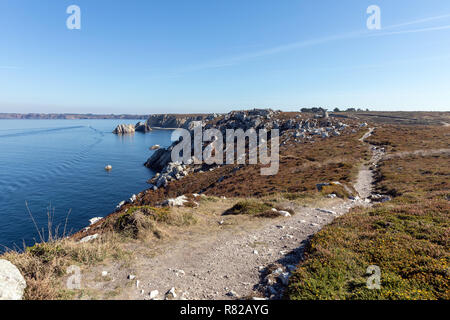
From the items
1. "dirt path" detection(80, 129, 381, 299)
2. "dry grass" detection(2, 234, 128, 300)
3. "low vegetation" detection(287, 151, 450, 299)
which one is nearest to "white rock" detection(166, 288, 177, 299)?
"dirt path" detection(80, 129, 381, 299)

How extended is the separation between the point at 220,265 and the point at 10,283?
21.8ft

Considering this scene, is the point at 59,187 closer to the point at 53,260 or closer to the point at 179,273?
the point at 53,260

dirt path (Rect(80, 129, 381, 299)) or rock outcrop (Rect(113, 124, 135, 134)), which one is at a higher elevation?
rock outcrop (Rect(113, 124, 135, 134))

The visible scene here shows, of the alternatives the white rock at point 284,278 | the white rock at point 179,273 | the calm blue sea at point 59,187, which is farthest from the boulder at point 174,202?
the calm blue sea at point 59,187

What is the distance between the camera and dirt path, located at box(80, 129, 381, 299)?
24.0ft

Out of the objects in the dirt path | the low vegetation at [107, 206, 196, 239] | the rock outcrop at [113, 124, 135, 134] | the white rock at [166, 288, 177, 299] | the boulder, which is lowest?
the dirt path
